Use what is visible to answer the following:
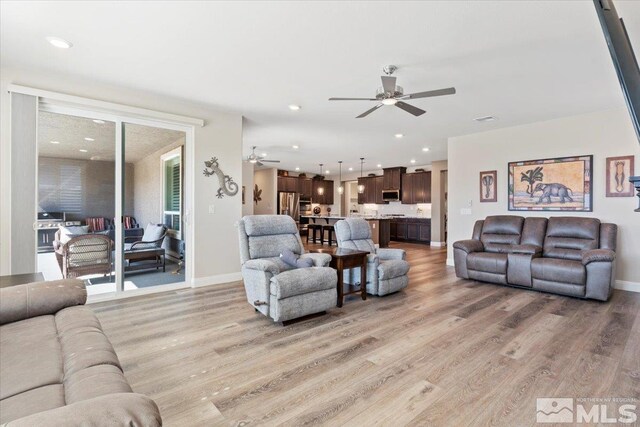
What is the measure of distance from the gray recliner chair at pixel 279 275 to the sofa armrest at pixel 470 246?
266cm

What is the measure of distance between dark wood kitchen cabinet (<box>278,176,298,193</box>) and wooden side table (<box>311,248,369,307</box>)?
7.51 metres

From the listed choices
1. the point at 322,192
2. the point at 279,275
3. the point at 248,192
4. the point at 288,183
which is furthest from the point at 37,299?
the point at 322,192

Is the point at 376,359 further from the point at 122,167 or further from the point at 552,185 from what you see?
the point at 552,185

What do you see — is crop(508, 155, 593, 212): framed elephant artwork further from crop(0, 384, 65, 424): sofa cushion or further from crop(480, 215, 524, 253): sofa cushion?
crop(0, 384, 65, 424): sofa cushion

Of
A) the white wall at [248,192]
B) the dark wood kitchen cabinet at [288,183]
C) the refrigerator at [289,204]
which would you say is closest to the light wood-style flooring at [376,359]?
the white wall at [248,192]

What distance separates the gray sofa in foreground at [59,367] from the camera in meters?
0.77

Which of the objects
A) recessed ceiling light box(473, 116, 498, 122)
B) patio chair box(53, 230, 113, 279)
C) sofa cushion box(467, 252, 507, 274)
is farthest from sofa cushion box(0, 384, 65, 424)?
recessed ceiling light box(473, 116, 498, 122)

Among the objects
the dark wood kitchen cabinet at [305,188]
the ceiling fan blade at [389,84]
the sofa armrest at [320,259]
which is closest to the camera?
the ceiling fan blade at [389,84]

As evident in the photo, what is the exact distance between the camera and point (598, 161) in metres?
4.68

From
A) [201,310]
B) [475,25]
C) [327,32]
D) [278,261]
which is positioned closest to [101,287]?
[201,310]

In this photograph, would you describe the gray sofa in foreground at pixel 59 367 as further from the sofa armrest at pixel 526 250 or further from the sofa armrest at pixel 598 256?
the sofa armrest at pixel 526 250

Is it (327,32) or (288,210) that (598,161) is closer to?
(327,32)

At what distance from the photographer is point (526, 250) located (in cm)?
451

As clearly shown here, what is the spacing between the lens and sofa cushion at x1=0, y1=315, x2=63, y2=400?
47.9 inches
